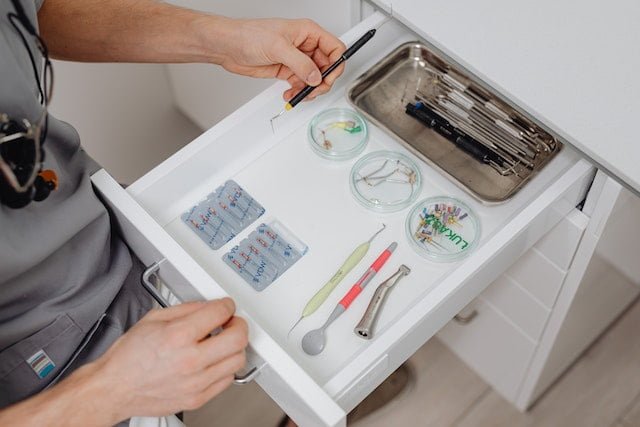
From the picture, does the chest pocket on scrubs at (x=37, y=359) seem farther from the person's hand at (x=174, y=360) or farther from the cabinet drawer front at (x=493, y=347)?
the cabinet drawer front at (x=493, y=347)

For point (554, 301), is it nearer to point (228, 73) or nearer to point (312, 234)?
point (312, 234)

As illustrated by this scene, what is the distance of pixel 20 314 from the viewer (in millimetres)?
881

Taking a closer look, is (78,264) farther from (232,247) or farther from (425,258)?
(425,258)

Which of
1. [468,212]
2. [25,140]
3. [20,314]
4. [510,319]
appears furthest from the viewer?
[510,319]

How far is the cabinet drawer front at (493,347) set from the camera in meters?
1.35

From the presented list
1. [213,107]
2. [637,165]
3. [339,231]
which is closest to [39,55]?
[339,231]

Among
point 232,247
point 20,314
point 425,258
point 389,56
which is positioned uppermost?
point 389,56

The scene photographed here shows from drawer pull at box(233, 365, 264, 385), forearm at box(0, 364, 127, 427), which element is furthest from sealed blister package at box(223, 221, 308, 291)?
forearm at box(0, 364, 127, 427)

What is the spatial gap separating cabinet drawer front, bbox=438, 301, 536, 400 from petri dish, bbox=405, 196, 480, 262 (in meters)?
0.39

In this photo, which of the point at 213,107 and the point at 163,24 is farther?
the point at 213,107

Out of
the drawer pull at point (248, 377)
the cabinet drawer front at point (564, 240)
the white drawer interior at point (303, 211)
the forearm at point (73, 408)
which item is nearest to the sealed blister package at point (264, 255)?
the white drawer interior at point (303, 211)

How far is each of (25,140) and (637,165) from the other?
0.59m

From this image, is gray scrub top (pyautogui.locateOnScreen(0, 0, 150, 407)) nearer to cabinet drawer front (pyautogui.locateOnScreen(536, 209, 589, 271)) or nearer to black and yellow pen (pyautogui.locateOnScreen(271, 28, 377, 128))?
black and yellow pen (pyautogui.locateOnScreen(271, 28, 377, 128))

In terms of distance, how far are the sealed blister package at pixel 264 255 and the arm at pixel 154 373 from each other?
15 cm
